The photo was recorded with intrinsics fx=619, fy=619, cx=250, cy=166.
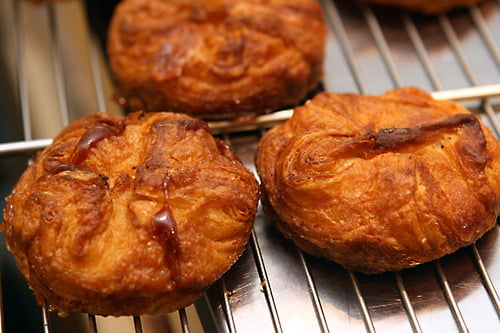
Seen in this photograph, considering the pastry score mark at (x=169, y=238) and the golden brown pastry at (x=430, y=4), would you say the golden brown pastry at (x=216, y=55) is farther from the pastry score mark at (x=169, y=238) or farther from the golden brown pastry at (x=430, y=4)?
the pastry score mark at (x=169, y=238)

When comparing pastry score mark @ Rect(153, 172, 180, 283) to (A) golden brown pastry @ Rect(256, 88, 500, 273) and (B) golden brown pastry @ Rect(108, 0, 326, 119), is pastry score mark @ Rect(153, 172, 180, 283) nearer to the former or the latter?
(A) golden brown pastry @ Rect(256, 88, 500, 273)

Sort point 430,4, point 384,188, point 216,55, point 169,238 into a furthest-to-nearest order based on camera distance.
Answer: point 430,4
point 216,55
point 384,188
point 169,238

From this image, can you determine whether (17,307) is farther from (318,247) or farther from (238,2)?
(238,2)

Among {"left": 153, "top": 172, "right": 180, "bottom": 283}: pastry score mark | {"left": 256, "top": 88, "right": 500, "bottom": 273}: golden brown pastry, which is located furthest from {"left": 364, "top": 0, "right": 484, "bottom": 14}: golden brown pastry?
{"left": 153, "top": 172, "right": 180, "bottom": 283}: pastry score mark

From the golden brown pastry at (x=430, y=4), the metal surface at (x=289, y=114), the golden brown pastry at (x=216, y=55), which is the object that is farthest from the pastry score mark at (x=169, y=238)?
the golden brown pastry at (x=430, y=4)

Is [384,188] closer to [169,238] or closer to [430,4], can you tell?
[169,238]

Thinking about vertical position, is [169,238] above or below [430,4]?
below

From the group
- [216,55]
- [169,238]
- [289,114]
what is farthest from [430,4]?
[169,238]

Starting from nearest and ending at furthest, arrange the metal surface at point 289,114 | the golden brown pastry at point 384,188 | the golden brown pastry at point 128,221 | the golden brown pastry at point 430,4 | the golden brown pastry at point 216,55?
the golden brown pastry at point 128,221 < the golden brown pastry at point 384,188 < the metal surface at point 289,114 < the golden brown pastry at point 216,55 < the golden brown pastry at point 430,4
